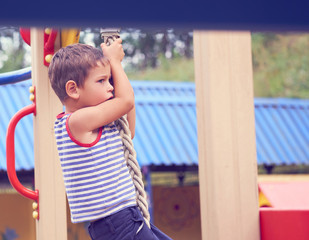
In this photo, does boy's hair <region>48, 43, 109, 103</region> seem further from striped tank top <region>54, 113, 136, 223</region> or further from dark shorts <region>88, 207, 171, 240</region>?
dark shorts <region>88, 207, 171, 240</region>

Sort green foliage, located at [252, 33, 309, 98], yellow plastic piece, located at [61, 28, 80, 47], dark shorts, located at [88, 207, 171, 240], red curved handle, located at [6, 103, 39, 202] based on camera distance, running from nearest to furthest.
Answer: dark shorts, located at [88, 207, 171, 240] → red curved handle, located at [6, 103, 39, 202] → yellow plastic piece, located at [61, 28, 80, 47] → green foliage, located at [252, 33, 309, 98]

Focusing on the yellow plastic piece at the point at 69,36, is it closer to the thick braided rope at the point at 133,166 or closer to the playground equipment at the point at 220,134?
the playground equipment at the point at 220,134

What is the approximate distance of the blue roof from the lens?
6278 mm

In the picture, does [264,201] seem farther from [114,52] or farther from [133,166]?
[114,52]

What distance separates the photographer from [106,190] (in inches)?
56.2

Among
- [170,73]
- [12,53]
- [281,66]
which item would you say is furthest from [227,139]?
[12,53]

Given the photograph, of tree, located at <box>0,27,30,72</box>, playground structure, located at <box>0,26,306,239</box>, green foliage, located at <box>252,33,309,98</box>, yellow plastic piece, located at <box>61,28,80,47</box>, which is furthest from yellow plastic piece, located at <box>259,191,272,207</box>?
tree, located at <box>0,27,30,72</box>

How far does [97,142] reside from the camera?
4.76ft

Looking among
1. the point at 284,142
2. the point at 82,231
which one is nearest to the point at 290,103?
the point at 284,142

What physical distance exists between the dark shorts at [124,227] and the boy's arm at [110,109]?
0.25 m

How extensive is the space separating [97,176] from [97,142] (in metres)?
0.10

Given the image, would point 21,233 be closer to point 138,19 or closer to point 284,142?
point 284,142

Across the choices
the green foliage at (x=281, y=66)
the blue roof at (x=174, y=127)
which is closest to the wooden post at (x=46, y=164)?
the blue roof at (x=174, y=127)

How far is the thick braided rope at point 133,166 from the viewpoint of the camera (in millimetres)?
1464
